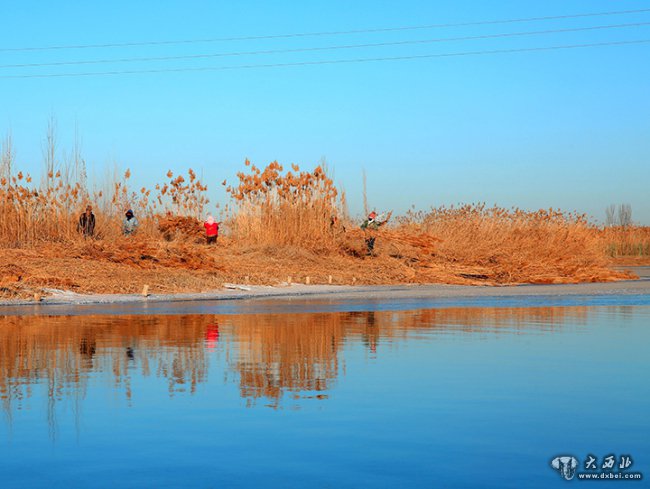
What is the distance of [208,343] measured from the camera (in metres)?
13.3

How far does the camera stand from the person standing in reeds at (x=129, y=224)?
3219cm

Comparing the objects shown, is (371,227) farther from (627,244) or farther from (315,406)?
(315,406)

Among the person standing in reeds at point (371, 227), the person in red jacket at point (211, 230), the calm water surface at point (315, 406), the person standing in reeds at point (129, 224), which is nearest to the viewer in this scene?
the calm water surface at point (315, 406)

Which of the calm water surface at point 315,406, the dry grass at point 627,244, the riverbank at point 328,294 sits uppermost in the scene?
the dry grass at point 627,244

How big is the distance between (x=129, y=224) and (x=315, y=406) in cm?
2476

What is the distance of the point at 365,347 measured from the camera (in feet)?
42.4

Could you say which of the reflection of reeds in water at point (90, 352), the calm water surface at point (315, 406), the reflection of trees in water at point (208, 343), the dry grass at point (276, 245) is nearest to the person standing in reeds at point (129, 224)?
the dry grass at point (276, 245)

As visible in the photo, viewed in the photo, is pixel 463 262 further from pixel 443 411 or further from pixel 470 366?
pixel 443 411

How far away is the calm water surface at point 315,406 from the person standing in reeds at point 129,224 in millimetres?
17312

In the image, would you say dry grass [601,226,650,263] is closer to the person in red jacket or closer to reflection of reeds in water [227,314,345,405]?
the person in red jacket

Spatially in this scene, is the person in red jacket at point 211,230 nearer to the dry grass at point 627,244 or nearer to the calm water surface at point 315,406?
the calm water surface at point 315,406

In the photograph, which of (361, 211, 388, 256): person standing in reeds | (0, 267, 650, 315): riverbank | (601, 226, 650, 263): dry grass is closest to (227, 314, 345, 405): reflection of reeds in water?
(0, 267, 650, 315): riverbank

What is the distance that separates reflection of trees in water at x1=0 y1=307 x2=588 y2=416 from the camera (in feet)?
31.9

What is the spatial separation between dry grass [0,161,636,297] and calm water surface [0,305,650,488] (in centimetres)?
1258
